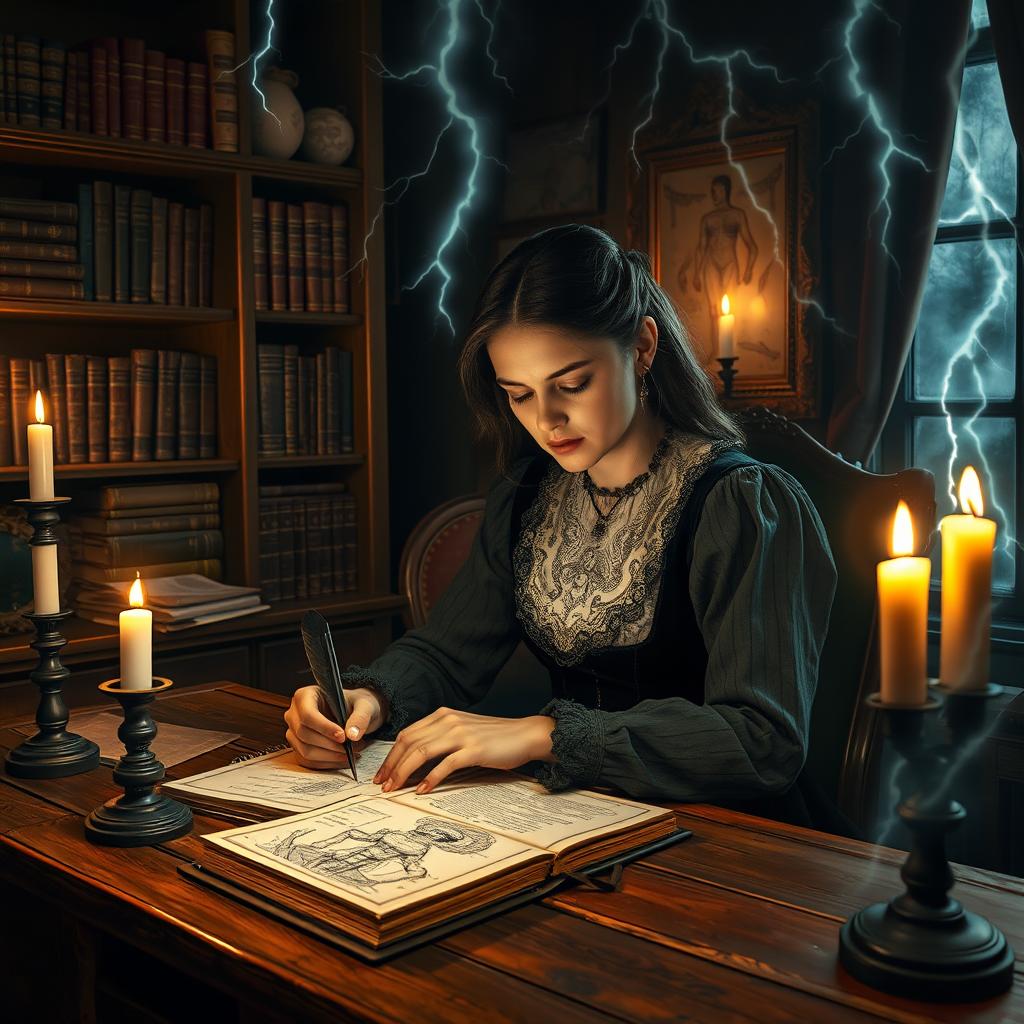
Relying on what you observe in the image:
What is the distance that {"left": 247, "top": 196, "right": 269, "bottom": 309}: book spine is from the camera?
9.67 feet

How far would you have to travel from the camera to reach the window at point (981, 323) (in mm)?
2500

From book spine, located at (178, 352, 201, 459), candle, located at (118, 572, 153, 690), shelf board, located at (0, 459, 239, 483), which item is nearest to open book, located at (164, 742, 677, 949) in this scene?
candle, located at (118, 572, 153, 690)

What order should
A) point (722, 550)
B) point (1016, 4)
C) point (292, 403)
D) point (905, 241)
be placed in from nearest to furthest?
point (722, 550) → point (1016, 4) → point (905, 241) → point (292, 403)

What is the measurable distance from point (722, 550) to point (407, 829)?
0.54 metres

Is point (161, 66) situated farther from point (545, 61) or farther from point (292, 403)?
point (545, 61)

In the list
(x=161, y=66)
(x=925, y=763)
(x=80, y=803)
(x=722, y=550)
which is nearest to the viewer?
(x=925, y=763)

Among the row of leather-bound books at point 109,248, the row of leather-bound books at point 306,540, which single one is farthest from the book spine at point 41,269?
the row of leather-bound books at point 306,540

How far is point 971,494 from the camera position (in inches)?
28.7

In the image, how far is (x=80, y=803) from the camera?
4.14 feet

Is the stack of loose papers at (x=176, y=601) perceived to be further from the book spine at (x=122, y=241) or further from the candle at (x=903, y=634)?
the candle at (x=903, y=634)

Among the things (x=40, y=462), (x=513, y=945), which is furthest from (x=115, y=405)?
(x=513, y=945)

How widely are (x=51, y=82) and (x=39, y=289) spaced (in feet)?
1.50

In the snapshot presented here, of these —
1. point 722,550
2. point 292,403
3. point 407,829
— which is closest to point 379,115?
point 292,403

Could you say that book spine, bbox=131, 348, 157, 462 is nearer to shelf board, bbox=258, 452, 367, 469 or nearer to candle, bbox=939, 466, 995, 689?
shelf board, bbox=258, 452, 367, 469
